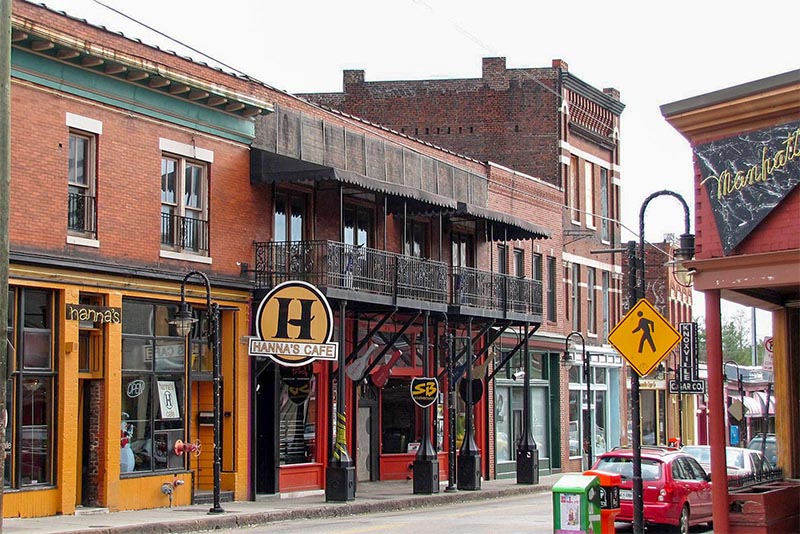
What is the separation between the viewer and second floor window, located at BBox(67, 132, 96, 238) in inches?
890

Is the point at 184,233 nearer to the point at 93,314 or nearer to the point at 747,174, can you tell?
the point at 93,314

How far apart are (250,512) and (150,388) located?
3229 mm

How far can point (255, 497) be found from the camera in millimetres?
26812

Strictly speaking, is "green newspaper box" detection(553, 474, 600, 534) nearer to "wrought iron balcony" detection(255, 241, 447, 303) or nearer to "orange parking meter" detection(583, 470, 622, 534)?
"orange parking meter" detection(583, 470, 622, 534)

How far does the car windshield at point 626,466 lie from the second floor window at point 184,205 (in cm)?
945

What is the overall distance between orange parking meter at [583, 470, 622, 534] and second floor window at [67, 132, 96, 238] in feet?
35.9

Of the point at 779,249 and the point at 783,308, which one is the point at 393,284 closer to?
the point at 783,308

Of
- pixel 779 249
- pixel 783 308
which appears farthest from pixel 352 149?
pixel 779 249

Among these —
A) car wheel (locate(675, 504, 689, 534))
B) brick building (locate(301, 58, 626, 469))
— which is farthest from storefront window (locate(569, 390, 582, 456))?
car wheel (locate(675, 504, 689, 534))

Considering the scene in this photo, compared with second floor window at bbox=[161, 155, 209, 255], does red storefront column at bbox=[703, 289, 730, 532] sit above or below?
below

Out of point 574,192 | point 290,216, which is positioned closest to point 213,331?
point 290,216

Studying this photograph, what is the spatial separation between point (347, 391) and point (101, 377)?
910cm

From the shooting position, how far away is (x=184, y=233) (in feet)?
83.4

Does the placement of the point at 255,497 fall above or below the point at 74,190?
below
